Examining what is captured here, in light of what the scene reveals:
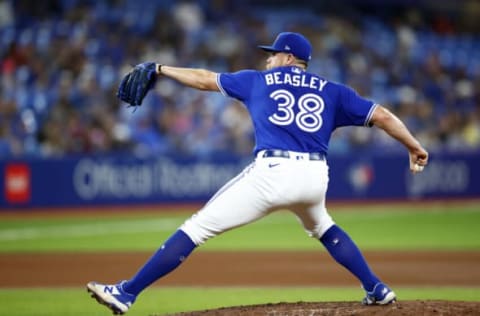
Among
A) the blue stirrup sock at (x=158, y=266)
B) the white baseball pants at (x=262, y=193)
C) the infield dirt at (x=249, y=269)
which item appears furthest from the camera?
the infield dirt at (x=249, y=269)

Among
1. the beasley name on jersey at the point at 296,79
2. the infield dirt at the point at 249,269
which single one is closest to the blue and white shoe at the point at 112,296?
the beasley name on jersey at the point at 296,79

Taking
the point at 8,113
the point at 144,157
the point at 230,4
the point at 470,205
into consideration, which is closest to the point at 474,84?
the point at 470,205

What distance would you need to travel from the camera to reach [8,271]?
11.5 meters

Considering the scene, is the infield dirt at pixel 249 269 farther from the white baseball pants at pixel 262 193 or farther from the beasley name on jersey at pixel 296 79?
the beasley name on jersey at pixel 296 79

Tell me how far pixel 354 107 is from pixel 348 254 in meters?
1.07

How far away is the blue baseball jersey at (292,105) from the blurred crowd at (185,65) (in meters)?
12.3

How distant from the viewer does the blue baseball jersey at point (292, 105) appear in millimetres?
6445

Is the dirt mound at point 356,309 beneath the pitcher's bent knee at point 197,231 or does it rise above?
beneath

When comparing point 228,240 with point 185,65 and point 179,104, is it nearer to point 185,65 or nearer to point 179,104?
point 179,104

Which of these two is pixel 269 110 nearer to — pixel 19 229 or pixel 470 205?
pixel 19 229

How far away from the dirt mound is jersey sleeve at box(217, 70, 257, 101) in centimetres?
157

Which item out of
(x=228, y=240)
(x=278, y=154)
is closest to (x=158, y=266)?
(x=278, y=154)

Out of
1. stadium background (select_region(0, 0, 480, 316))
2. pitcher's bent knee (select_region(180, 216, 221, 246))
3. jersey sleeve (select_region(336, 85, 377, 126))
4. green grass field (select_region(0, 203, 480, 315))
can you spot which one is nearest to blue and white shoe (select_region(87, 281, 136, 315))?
pitcher's bent knee (select_region(180, 216, 221, 246))

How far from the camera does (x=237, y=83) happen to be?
21.4 ft
